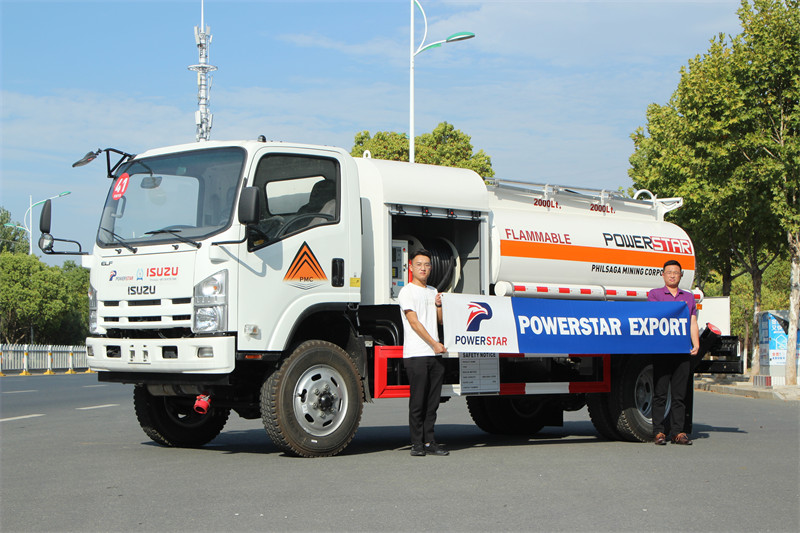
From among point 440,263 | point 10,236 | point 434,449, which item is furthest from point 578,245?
point 10,236

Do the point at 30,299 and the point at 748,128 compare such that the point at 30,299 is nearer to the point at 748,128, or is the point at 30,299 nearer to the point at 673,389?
the point at 748,128

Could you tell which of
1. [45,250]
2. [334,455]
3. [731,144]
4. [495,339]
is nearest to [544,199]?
[495,339]

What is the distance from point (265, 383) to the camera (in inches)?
360

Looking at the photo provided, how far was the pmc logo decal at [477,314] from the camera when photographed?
399 inches

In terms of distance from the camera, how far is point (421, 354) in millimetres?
9531

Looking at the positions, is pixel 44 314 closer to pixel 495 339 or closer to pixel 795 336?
pixel 795 336

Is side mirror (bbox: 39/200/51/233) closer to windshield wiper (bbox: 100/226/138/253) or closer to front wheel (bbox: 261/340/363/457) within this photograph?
windshield wiper (bbox: 100/226/138/253)

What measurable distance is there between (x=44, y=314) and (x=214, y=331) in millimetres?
60383

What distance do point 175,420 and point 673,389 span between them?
548 cm

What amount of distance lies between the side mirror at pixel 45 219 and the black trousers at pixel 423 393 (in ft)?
12.2

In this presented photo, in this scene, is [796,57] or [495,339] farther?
[796,57]

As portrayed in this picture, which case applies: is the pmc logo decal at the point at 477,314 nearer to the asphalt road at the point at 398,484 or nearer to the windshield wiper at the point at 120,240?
the asphalt road at the point at 398,484

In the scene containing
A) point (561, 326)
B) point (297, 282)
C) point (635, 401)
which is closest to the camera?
point (297, 282)

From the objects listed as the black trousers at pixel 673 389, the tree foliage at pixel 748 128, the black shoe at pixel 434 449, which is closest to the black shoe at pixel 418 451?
the black shoe at pixel 434 449
